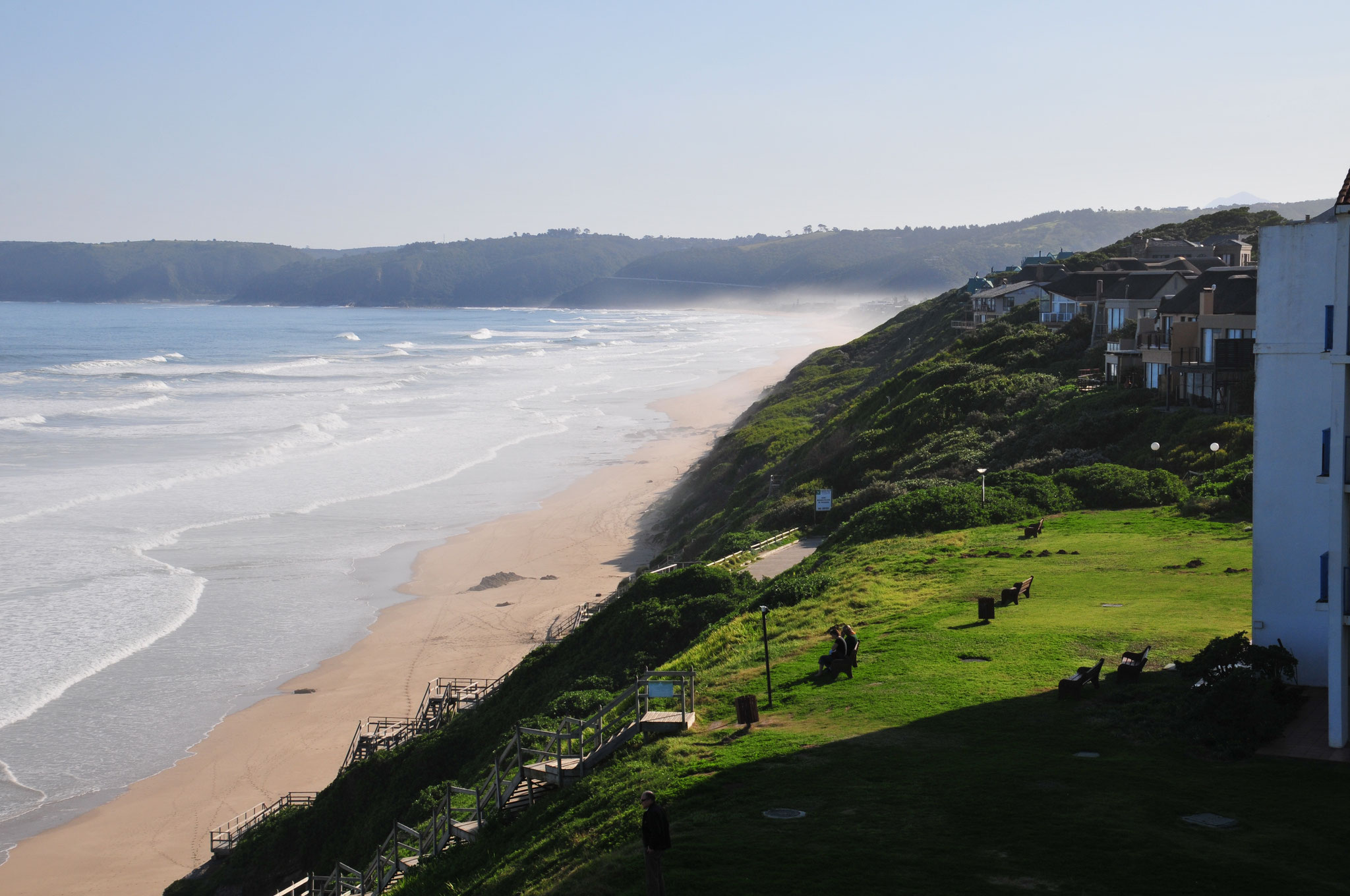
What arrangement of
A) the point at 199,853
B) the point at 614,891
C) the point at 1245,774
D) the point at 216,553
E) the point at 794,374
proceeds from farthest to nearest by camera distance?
the point at 794,374 → the point at 216,553 → the point at 199,853 → the point at 1245,774 → the point at 614,891

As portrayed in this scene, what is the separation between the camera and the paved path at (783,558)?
2883 centimetres

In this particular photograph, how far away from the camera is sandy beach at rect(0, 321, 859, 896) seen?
73.8ft

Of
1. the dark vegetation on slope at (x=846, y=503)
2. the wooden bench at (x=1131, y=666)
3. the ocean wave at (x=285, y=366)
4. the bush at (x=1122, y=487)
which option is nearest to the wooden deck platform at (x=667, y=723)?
the dark vegetation on slope at (x=846, y=503)

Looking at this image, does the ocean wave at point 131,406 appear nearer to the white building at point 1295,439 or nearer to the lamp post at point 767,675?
the lamp post at point 767,675

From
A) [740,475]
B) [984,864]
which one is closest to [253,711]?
[984,864]

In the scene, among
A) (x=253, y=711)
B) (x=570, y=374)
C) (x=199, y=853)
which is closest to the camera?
(x=199, y=853)

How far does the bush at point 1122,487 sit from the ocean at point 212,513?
2137 centimetres

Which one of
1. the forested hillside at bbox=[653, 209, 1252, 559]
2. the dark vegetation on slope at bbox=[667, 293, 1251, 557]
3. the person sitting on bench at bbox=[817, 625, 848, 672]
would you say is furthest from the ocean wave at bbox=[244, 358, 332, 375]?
the person sitting on bench at bbox=[817, 625, 848, 672]

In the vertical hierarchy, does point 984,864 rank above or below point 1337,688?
below

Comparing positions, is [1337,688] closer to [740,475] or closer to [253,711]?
[253,711]

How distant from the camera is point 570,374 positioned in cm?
11581

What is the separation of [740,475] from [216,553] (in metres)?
21.9

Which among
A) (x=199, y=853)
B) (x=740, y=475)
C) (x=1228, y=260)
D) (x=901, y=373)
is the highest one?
(x=1228, y=260)

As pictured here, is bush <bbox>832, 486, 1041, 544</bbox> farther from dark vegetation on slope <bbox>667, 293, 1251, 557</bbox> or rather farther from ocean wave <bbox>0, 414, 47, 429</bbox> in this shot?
ocean wave <bbox>0, 414, 47, 429</bbox>
